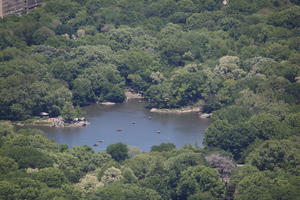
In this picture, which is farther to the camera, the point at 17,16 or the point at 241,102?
the point at 17,16

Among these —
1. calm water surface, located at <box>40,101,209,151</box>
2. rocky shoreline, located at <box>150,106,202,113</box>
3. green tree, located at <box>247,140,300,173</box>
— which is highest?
green tree, located at <box>247,140,300,173</box>

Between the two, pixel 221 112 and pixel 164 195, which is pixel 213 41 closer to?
pixel 221 112

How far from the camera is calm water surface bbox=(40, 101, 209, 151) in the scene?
4183 inches

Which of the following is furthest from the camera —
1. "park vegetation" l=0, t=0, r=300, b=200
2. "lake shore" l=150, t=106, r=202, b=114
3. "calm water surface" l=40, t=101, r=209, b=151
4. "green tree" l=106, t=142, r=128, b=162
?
"lake shore" l=150, t=106, r=202, b=114

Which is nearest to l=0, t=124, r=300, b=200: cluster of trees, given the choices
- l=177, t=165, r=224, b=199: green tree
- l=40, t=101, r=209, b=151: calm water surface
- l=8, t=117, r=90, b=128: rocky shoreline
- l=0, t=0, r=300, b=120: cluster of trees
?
l=177, t=165, r=224, b=199: green tree

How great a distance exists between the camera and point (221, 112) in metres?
105

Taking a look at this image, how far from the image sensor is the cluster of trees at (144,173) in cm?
8625

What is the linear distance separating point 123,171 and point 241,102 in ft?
69.5

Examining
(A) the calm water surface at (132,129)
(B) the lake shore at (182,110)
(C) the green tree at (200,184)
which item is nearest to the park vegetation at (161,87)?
(C) the green tree at (200,184)

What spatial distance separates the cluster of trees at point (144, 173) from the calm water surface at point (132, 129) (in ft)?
27.5

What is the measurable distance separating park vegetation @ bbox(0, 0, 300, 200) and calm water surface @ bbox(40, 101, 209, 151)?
1922 mm

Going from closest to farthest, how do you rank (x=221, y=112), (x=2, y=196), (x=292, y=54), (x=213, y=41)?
1. (x=2, y=196)
2. (x=221, y=112)
3. (x=292, y=54)
4. (x=213, y=41)

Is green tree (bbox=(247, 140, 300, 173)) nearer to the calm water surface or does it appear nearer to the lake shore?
the calm water surface

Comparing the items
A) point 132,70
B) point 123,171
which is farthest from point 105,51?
point 123,171
